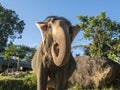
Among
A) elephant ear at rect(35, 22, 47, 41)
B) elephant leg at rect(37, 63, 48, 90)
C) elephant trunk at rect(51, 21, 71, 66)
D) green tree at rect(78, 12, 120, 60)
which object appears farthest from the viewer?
green tree at rect(78, 12, 120, 60)

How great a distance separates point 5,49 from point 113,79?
36948 millimetres

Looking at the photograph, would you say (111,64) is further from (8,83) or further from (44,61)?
(44,61)

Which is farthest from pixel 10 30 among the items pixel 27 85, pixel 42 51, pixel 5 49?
pixel 42 51

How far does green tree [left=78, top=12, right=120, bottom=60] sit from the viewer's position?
81.6 ft

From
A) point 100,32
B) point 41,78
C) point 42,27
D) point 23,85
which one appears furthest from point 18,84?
point 100,32

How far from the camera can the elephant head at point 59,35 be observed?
15.8 ft

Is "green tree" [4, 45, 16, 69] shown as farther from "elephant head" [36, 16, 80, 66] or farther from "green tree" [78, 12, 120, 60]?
"elephant head" [36, 16, 80, 66]

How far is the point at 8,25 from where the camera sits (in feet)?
167

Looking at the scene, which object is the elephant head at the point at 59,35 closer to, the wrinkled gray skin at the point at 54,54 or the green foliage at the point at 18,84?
the wrinkled gray skin at the point at 54,54

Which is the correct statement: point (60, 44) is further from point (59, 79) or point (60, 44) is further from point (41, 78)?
point (41, 78)

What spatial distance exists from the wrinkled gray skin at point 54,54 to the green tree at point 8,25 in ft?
144

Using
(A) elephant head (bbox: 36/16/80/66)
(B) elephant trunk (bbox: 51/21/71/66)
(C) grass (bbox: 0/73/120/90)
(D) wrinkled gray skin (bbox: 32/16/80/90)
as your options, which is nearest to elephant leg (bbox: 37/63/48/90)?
(D) wrinkled gray skin (bbox: 32/16/80/90)

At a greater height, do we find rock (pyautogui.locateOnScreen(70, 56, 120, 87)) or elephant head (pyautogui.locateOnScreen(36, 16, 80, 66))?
elephant head (pyautogui.locateOnScreen(36, 16, 80, 66))

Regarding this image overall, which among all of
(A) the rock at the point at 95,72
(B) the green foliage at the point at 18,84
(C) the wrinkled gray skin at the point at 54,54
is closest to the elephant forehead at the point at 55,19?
(C) the wrinkled gray skin at the point at 54,54
